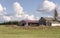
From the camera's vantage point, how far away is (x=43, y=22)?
340 ft

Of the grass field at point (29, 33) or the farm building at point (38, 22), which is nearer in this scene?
the grass field at point (29, 33)

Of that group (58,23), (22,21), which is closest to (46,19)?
(58,23)

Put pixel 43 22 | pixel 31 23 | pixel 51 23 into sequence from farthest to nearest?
pixel 31 23 < pixel 43 22 < pixel 51 23

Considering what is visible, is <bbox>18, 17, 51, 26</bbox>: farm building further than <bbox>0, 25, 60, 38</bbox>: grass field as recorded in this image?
Yes

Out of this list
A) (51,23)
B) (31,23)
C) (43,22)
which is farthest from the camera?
(31,23)

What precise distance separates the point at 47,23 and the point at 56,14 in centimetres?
758

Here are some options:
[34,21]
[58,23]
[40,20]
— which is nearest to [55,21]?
[58,23]

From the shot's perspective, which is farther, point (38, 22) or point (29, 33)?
point (38, 22)

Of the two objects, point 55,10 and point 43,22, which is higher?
point 55,10

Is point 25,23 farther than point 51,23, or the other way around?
point 25,23

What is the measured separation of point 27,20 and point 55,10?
827 inches

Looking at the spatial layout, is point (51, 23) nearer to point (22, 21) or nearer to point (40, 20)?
point (40, 20)

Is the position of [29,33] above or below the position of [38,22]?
below

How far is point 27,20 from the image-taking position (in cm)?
11381
